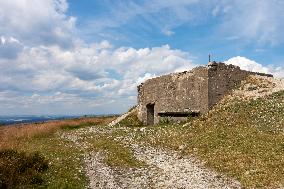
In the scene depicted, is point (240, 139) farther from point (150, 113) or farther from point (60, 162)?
point (150, 113)

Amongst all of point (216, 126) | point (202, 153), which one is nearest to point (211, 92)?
point (216, 126)

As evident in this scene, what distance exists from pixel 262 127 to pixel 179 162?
749 centimetres

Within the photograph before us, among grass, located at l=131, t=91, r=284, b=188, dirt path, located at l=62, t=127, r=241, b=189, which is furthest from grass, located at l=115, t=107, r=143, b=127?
dirt path, located at l=62, t=127, r=241, b=189

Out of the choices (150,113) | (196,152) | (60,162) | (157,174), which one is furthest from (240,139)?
(150,113)

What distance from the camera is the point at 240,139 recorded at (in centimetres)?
2312

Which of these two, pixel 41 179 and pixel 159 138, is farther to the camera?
pixel 159 138

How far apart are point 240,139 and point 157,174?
7201 mm

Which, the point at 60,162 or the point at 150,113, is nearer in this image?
the point at 60,162

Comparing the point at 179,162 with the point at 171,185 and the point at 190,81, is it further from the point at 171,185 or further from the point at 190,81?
the point at 190,81

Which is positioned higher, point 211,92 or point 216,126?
point 211,92

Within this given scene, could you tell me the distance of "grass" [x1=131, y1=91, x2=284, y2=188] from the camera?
1764 centimetres

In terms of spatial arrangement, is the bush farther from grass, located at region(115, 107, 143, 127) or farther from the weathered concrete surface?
grass, located at region(115, 107, 143, 127)

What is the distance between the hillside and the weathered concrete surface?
998 millimetres

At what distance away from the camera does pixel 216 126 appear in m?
27.4
